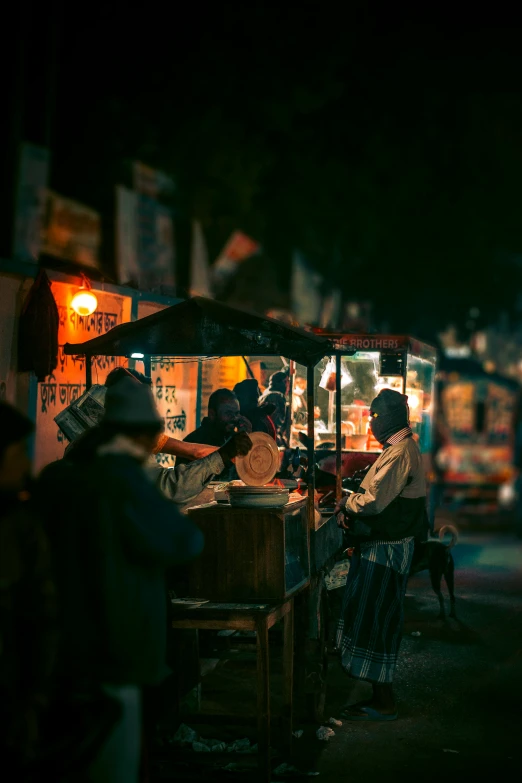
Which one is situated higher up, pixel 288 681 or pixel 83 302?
pixel 83 302

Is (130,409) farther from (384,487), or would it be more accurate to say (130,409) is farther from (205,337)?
(384,487)

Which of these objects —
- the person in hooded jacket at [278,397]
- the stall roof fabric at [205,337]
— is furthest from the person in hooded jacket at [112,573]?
the person in hooded jacket at [278,397]

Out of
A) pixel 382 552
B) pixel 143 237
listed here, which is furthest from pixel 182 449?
pixel 143 237

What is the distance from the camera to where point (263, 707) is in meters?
5.51

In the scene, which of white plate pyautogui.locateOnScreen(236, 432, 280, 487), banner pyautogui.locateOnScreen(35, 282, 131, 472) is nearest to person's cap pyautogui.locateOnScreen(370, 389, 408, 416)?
white plate pyautogui.locateOnScreen(236, 432, 280, 487)

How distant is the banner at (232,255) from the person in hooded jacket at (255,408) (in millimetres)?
7919

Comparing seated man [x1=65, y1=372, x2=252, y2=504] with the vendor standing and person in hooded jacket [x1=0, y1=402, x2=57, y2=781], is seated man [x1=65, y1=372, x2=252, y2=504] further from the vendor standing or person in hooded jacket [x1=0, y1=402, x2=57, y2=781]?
person in hooded jacket [x1=0, y1=402, x2=57, y2=781]

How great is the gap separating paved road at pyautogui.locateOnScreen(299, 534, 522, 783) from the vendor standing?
0.38 meters

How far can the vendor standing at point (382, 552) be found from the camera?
691 cm

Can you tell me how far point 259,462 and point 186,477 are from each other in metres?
0.61

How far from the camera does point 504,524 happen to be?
1992 cm

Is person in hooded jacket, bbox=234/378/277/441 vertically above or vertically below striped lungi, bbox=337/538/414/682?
above

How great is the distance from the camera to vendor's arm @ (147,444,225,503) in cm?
580

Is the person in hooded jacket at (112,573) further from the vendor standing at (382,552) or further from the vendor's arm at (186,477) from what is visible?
the vendor standing at (382,552)
